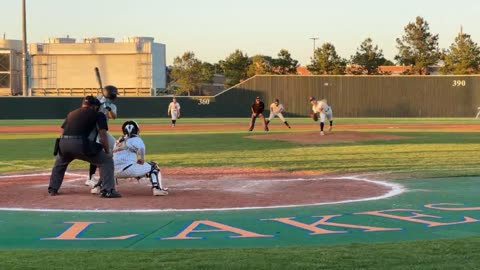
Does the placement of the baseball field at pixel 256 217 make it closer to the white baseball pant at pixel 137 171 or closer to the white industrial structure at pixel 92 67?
the white baseball pant at pixel 137 171

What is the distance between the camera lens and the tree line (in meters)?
72.0

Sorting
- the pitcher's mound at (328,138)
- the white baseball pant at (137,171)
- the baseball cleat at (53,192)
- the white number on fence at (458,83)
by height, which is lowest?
the baseball cleat at (53,192)

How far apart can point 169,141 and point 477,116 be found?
1415 inches

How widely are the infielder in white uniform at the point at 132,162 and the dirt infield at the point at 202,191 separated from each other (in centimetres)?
31

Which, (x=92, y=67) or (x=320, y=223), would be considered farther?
(x=92, y=67)

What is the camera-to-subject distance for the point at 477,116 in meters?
54.0

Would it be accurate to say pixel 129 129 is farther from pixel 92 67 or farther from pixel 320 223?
pixel 92 67

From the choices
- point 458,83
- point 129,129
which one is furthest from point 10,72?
point 129,129

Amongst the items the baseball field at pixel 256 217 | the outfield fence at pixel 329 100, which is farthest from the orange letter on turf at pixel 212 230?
the outfield fence at pixel 329 100

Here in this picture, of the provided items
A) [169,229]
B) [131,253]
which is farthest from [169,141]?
[131,253]

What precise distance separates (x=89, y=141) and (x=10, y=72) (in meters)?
63.3

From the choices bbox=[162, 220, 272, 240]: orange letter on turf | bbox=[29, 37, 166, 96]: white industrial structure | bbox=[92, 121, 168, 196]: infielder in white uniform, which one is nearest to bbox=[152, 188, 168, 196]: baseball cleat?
bbox=[92, 121, 168, 196]: infielder in white uniform

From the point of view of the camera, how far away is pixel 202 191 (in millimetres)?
11562

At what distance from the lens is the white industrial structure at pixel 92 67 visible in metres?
65.5
